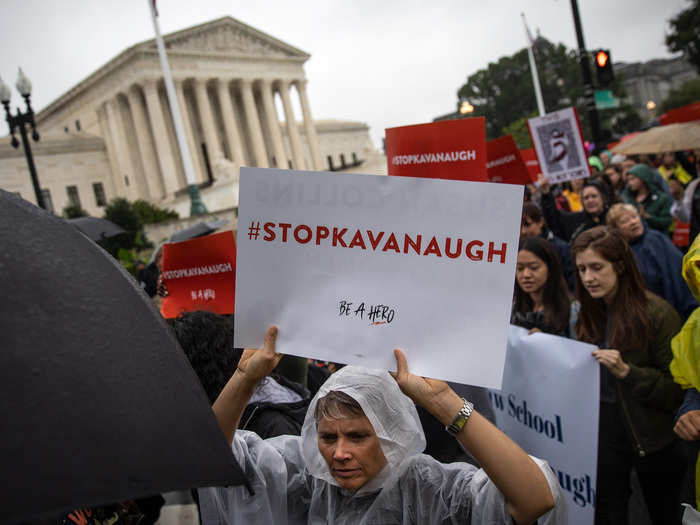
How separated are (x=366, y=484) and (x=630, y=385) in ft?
5.00

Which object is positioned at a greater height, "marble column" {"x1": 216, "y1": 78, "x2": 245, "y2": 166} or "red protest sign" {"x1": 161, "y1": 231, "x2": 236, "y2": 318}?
"marble column" {"x1": 216, "y1": 78, "x2": 245, "y2": 166}

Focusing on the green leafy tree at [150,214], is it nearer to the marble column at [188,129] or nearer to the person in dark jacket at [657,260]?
the marble column at [188,129]

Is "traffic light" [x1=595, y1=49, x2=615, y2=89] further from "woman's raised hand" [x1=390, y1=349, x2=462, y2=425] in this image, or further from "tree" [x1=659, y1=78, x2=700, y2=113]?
"tree" [x1=659, y1=78, x2=700, y2=113]

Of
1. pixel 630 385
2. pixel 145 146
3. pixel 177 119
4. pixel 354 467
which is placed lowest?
pixel 630 385

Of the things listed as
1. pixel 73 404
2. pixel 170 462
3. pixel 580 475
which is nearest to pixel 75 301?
pixel 73 404

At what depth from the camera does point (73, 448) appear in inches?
29.6

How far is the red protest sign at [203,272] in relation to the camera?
3551 mm

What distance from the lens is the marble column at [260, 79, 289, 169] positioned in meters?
46.8

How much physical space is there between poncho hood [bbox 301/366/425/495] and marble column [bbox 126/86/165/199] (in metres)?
41.8

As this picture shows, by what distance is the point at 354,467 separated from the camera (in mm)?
1705

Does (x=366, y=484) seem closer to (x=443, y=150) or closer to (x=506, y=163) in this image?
(x=443, y=150)

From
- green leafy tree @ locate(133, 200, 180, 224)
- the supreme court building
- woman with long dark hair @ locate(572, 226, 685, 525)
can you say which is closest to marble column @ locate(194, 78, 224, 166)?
the supreme court building

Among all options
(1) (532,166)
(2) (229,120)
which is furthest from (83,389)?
(2) (229,120)

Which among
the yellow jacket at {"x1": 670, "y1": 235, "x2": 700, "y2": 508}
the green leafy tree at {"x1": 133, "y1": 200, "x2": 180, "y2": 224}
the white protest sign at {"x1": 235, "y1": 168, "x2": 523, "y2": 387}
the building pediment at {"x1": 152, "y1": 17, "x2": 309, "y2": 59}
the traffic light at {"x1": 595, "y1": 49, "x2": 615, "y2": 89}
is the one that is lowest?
the yellow jacket at {"x1": 670, "y1": 235, "x2": 700, "y2": 508}
